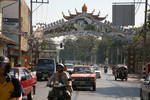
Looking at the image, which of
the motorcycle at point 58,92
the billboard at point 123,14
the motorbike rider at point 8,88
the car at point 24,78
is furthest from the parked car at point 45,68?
the motorbike rider at point 8,88

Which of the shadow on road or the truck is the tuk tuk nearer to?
the truck

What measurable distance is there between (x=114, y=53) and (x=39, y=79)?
344 ft

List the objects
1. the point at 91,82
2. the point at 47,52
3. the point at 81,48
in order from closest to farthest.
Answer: the point at 91,82 < the point at 47,52 < the point at 81,48

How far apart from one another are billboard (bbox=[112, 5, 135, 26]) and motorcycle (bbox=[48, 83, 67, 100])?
43.2 m

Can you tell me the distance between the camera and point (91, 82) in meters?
20.7

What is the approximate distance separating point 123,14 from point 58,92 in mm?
44684

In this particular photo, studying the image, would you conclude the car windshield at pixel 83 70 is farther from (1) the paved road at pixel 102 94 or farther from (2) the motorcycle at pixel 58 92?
(2) the motorcycle at pixel 58 92

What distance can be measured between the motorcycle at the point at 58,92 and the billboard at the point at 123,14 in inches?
1701

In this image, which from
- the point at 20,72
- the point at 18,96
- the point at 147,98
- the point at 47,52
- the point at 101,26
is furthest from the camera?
the point at 101,26

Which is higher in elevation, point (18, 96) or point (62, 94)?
point (18, 96)

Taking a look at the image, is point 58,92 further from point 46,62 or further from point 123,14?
point 123,14

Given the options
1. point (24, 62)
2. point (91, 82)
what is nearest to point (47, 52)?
point (24, 62)

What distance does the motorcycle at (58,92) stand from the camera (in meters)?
9.23

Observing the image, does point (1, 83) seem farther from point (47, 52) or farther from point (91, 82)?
point (47, 52)
